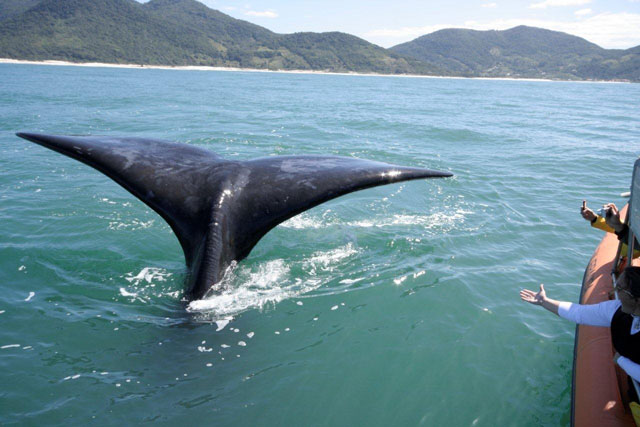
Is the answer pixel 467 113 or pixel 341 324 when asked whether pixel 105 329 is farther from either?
pixel 467 113

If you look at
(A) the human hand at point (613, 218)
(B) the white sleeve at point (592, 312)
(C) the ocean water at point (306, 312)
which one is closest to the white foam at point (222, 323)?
(C) the ocean water at point (306, 312)

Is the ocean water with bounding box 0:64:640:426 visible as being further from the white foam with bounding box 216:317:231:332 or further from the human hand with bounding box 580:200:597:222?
the human hand with bounding box 580:200:597:222

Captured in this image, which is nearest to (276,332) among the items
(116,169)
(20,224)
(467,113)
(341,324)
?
(341,324)

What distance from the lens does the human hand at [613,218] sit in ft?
17.3

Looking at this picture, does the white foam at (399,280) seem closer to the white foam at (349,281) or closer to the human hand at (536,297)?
the white foam at (349,281)

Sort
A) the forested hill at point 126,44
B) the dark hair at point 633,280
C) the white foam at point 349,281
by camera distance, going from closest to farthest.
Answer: the dark hair at point 633,280 → the white foam at point 349,281 → the forested hill at point 126,44

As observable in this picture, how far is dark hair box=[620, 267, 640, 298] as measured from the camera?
358 cm

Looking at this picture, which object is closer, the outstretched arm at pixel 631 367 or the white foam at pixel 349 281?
the outstretched arm at pixel 631 367

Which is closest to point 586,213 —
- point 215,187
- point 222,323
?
point 215,187

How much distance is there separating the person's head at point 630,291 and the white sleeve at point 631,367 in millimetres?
467

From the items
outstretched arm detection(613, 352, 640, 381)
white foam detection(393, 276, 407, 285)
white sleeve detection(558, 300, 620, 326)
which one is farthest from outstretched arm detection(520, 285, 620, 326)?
white foam detection(393, 276, 407, 285)

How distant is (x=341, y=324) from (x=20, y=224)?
6.97m

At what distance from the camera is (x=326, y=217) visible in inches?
398

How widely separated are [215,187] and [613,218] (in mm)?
4553
